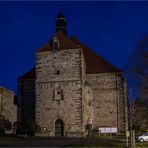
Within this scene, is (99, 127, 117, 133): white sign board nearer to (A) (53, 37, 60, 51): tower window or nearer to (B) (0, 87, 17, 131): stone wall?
(A) (53, 37, 60, 51): tower window

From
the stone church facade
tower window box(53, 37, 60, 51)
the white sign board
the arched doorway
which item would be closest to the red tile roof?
the stone church facade

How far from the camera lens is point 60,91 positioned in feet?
144

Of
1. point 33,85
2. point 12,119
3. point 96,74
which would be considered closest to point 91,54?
point 96,74

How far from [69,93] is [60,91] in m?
1.12

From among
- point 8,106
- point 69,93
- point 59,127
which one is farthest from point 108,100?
point 8,106

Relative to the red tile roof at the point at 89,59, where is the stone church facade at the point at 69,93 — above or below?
below

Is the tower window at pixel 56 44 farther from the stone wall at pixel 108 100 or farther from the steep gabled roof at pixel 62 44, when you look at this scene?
the stone wall at pixel 108 100

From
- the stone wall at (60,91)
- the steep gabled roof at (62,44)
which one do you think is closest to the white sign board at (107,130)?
the stone wall at (60,91)

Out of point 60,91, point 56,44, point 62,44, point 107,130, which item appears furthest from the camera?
point 62,44

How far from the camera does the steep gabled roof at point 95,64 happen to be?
163ft

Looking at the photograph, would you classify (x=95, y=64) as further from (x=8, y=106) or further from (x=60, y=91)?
(x=8, y=106)

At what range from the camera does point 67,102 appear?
43.4m

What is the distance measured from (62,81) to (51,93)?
196cm

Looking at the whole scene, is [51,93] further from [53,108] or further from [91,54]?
[91,54]
